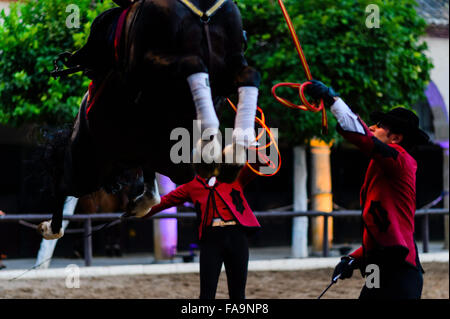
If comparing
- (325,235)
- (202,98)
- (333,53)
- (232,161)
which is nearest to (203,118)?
(202,98)

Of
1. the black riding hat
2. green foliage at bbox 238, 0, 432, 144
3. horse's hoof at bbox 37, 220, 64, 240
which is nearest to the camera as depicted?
horse's hoof at bbox 37, 220, 64, 240

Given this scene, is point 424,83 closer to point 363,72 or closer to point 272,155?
point 363,72

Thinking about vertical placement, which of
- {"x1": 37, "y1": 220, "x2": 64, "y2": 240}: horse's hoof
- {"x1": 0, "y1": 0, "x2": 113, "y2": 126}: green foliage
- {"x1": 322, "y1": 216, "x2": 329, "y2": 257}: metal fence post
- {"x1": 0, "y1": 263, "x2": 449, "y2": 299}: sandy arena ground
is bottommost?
{"x1": 0, "y1": 263, "x2": 449, "y2": 299}: sandy arena ground

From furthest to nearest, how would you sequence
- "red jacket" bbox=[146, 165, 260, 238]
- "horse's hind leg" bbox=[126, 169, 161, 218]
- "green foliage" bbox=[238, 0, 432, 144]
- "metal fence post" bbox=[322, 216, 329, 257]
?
"metal fence post" bbox=[322, 216, 329, 257], "green foliage" bbox=[238, 0, 432, 144], "red jacket" bbox=[146, 165, 260, 238], "horse's hind leg" bbox=[126, 169, 161, 218]

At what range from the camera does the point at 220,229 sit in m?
5.46

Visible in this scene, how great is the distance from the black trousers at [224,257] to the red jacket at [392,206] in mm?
1438

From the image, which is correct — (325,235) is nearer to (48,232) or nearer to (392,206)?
(392,206)

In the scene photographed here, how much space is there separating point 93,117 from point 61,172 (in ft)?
2.23

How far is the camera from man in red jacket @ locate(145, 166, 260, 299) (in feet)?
17.5

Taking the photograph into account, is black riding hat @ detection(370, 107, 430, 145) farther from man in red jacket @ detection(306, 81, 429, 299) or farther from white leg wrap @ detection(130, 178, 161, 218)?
white leg wrap @ detection(130, 178, 161, 218)

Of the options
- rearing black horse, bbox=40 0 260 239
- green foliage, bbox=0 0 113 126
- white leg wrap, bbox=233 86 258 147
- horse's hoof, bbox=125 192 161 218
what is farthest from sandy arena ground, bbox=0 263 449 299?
white leg wrap, bbox=233 86 258 147

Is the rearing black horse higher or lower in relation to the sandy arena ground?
higher

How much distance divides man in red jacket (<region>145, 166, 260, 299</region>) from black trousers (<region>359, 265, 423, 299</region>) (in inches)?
62.4

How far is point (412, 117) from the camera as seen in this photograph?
4.16 m
